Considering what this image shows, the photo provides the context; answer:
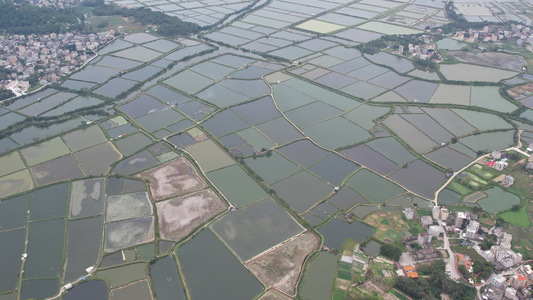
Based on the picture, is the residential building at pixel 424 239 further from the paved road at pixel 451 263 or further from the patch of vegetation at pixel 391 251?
the patch of vegetation at pixel 391 251

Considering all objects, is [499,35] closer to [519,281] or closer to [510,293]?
[519,281]

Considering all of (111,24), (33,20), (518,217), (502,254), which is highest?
(33,20)

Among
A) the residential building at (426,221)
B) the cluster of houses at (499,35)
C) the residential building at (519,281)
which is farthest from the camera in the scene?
the cluster of houses at (499,35)

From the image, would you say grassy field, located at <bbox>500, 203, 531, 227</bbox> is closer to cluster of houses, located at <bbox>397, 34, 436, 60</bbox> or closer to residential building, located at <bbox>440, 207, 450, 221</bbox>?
residential building, located at <bbox>440, 207, 450, 221</bbox>

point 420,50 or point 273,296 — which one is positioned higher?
point 420,50

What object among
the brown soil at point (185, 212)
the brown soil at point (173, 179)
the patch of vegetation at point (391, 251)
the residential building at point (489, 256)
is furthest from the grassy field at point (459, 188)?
the brown soil at point (173, 179)

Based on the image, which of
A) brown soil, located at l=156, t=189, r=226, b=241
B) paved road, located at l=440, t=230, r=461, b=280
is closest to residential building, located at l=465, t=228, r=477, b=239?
paved road, located at l=440, t=230, r=461, b=280

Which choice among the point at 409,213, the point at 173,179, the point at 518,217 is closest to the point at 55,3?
the point at 173,179
